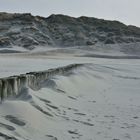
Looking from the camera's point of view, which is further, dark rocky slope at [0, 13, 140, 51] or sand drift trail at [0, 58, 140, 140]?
dark rocky slope at [0, 13, 140, 51]

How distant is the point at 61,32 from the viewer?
107312 mm

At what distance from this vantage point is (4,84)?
832cm

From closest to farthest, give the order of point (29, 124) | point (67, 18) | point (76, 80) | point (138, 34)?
point (29, 124) < point (76, 80) < point (138, 34) < point (67, 18)

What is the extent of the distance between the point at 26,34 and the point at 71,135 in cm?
9176

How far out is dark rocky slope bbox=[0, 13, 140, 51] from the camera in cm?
9412

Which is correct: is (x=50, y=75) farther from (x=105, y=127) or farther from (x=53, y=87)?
(x=105, y=127)

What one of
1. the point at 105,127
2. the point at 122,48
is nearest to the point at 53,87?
the point at 105,127

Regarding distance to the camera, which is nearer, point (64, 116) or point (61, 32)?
point (64, 116)

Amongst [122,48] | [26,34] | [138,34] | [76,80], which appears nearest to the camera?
[76,80]

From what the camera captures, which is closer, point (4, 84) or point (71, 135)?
point (71, 135)

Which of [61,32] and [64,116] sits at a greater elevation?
[61,32]

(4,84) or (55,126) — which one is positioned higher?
(4,84)

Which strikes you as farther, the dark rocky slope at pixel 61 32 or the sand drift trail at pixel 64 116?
the dark rocky slope at pixel 61 32

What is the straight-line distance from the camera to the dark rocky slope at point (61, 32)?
94.1 m
